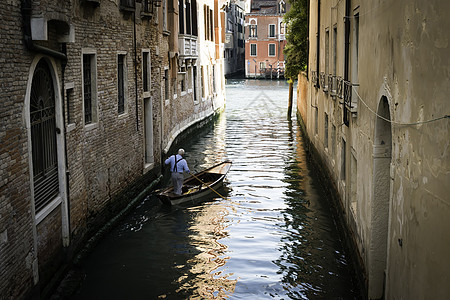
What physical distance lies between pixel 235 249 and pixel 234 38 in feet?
209

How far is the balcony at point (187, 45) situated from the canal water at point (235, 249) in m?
6.14

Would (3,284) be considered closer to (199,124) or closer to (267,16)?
(199,124)

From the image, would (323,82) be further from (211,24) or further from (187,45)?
(211,24)

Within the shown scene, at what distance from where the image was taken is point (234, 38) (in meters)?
72.8

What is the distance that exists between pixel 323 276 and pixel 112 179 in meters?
4.66

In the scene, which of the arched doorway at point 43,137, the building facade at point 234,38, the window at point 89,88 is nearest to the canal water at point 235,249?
the arched doorway at point 43,137

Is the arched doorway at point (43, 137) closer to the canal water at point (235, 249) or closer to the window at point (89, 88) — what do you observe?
the canal water at point (235, 249)

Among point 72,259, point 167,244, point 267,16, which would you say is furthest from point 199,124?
point 267,16

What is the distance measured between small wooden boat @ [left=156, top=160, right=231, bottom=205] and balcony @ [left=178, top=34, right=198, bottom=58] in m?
6.63

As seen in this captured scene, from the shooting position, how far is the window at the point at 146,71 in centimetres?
1542

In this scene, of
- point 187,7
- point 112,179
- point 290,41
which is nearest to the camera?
point 112,179

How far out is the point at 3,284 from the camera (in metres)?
6.54

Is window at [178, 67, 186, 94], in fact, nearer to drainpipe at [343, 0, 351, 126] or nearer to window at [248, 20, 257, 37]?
drainpipe at [343, 0, 351, 126]

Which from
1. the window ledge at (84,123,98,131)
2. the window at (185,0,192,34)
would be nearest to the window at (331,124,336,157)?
the window ledge at (84,123,98,131)
